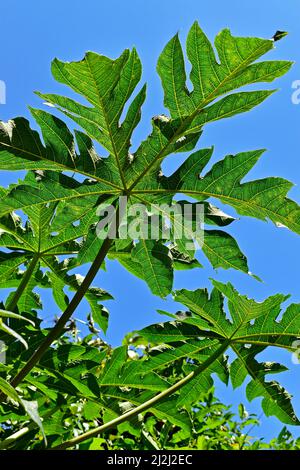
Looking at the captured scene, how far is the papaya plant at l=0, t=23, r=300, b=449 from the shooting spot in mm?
2168

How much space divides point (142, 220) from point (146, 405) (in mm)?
697

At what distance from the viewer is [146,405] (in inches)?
95.5

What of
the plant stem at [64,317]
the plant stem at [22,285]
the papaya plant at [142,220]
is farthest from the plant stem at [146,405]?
the plant stem at [22,285]

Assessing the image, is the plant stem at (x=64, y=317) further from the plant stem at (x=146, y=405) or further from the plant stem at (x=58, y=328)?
the plant stem at (x=146, y=405)

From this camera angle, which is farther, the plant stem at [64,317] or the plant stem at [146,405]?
the plant stem at [146,405]

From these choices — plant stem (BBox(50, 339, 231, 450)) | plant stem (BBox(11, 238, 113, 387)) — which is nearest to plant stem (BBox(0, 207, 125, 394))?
plant stem (BBox(11, 238, 113, 387))

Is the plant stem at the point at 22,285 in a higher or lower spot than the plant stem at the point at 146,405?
higher

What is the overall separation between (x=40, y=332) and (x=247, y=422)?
220cm

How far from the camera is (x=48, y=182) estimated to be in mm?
2402

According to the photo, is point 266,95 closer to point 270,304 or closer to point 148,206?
point 148,206

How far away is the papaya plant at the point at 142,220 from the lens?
2168 mm

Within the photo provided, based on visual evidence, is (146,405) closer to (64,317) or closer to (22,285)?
(64,317)

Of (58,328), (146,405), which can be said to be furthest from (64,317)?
(146,405)
